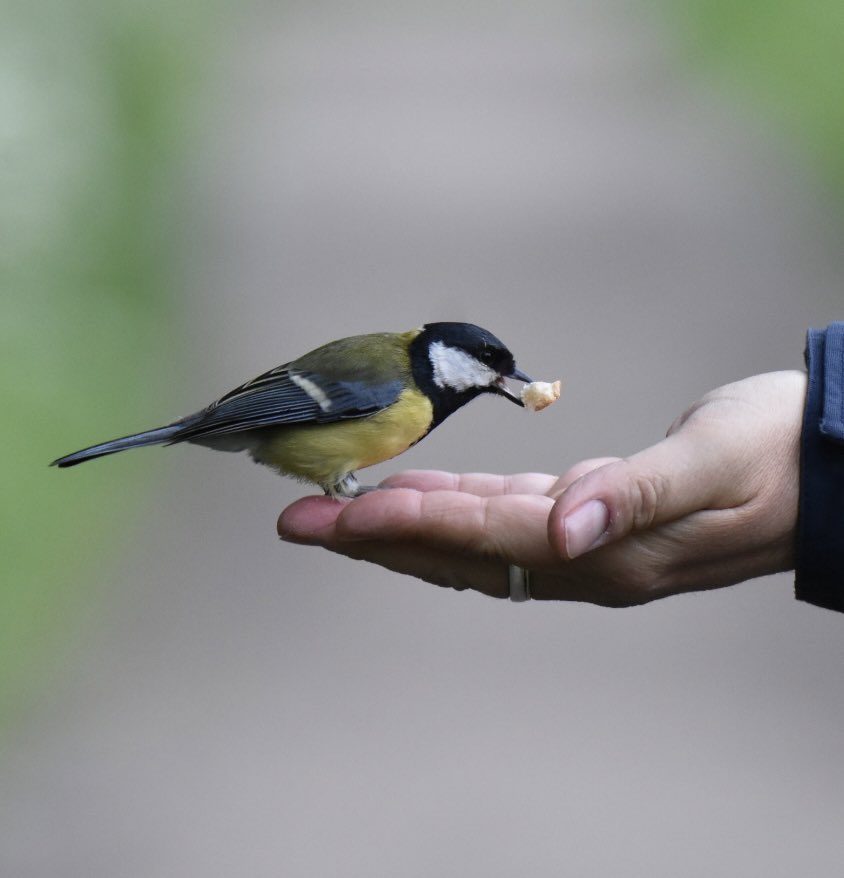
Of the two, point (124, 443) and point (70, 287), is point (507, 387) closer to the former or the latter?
point (124, 443)

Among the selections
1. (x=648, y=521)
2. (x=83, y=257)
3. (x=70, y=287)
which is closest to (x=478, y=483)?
(x=648, y=521)

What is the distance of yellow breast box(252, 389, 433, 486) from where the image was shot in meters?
2.87

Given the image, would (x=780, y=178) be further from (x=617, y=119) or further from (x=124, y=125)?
(x=124, y=125)

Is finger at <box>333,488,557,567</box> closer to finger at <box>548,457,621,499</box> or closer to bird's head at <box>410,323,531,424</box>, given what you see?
finger at <box>548,457,621,499</box>

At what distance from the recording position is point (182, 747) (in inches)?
157

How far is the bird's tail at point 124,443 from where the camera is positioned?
252cm

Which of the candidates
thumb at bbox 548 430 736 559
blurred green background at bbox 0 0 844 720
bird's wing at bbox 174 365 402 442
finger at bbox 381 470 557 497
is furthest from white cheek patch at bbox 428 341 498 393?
blurred green background at bbox 0 0 844 720

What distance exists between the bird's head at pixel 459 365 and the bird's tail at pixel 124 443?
1.89 ft

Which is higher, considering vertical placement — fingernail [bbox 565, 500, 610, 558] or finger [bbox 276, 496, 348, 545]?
fingernail [bbox 565, 500, 610, 558]

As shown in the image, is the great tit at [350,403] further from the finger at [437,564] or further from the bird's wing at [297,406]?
the finger at [437,564]

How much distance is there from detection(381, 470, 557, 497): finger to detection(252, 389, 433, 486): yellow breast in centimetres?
9

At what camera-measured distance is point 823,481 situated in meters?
2.29

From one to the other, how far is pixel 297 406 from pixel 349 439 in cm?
14

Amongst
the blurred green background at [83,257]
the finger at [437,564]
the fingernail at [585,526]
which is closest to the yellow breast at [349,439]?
the finger at [437,564]
